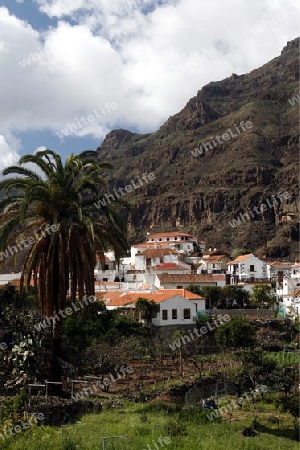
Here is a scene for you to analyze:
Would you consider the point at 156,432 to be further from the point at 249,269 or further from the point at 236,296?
the point at 249,269

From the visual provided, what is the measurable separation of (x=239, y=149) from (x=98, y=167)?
482 ft

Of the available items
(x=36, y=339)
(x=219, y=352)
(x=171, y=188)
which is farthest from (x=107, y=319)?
(x=171, y=188)

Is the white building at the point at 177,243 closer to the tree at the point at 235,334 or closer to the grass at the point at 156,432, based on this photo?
the tree at the point at 235,334

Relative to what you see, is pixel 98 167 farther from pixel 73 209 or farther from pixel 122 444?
pixel 122 444

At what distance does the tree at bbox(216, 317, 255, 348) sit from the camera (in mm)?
28375

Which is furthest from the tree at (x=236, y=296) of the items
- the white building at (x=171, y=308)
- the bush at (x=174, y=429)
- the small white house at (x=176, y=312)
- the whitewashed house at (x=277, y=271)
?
the bush at (x=174, y=429)

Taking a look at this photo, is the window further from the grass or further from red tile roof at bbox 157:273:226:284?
the grass

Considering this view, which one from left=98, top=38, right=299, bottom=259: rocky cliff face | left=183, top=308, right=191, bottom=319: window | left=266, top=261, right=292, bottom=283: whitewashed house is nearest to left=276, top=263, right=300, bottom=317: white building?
left=266, top=261, right=292, bottom=283: whitewashed house

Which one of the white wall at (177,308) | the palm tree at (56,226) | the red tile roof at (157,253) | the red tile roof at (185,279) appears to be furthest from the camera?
the red tile roof at (157,253)

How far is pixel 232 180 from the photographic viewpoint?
147 metres

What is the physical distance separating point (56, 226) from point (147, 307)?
63.2 ft

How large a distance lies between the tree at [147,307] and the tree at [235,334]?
5.66 m

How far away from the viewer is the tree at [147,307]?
3272 centimetres

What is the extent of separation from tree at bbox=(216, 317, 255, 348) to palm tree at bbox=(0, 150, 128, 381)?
15165mm
